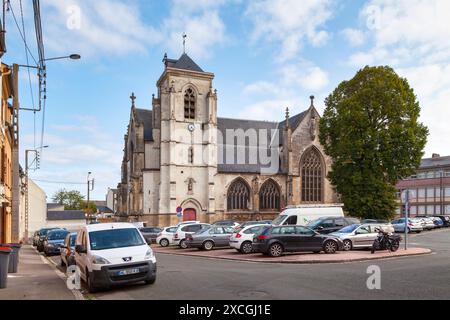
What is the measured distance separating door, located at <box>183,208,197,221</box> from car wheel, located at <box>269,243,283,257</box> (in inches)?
1140

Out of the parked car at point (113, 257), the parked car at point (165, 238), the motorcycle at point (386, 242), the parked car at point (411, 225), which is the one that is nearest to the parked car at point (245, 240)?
the motorcycle at point (386, 242)

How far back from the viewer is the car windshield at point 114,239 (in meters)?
12.0

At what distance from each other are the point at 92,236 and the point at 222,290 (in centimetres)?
409

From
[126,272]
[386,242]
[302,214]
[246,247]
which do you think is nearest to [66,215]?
[302,214]

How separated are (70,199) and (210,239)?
115 metres

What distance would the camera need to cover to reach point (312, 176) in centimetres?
5350

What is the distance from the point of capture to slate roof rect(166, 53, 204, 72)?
49500 millimetres

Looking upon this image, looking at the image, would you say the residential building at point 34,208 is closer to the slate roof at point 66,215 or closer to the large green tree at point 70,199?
the slate roof at point 66,215

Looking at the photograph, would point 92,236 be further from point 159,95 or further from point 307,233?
point 159,95

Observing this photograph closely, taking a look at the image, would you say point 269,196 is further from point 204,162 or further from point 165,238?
point 165,238

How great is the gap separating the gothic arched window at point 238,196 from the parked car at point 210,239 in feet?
77.5

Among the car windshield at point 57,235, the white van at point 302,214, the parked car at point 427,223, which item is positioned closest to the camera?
the white van at point 302,214

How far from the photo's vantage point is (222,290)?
10820 mm
